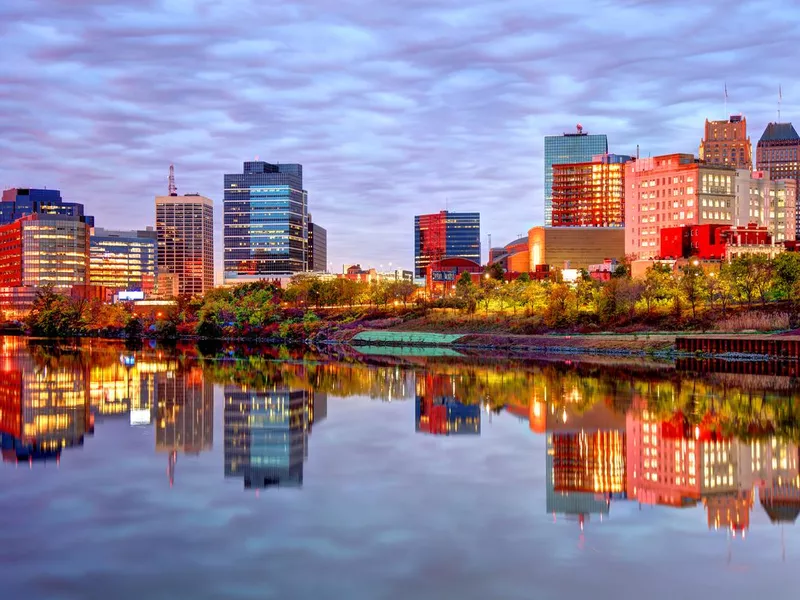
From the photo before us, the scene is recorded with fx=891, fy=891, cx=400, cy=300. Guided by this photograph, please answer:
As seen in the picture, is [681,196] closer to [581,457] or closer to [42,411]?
[42,411]

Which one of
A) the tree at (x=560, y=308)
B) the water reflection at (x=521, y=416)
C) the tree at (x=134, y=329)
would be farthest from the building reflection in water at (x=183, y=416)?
the tree at (x=134, y=329)

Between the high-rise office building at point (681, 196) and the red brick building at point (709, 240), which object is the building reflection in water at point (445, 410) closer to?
the red brick building at point (709, 240)

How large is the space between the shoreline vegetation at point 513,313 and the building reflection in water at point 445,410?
34.8m

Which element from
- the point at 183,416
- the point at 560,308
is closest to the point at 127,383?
the point at 183,416

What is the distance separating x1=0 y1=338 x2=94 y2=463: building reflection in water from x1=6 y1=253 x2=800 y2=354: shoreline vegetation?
54.1 metres

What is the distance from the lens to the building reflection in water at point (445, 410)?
45487 mm

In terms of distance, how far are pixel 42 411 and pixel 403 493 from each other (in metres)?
28.6

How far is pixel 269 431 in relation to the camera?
43.6 meters

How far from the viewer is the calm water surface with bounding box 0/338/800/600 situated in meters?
21.3

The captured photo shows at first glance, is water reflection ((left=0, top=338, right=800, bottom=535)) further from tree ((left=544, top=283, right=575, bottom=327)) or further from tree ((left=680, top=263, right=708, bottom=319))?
tree ((left=680, top=263, right=708, bottom=319))

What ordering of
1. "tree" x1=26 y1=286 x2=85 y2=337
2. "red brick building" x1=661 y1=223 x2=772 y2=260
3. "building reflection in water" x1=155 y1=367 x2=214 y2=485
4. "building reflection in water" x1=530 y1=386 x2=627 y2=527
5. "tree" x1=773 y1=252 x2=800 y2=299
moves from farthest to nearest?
"tree" x1=26 y1=286 x2=85 y2=337 → "red brick building" x1=661 y1=223 x2=772 y2=260 → "tree" x1=773 y1=252 x2=800 y2=299 → "building reflection in water" x1=155 y1=367 x2=214 y2=485 → "building reflection in water" x1=530 y1=386 x2=627 y2=527

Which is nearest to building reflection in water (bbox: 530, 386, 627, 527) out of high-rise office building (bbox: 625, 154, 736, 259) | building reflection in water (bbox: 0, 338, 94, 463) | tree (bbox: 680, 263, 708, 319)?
building reflection in water (bbox: 0, 338, 94, 463)

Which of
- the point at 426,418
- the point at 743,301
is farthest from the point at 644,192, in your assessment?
the point at 426,418

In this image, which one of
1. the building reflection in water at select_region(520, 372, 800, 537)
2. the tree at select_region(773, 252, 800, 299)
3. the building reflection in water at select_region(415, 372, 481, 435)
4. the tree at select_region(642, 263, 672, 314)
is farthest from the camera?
the tree at select_region(642, 263, 672, 314)
